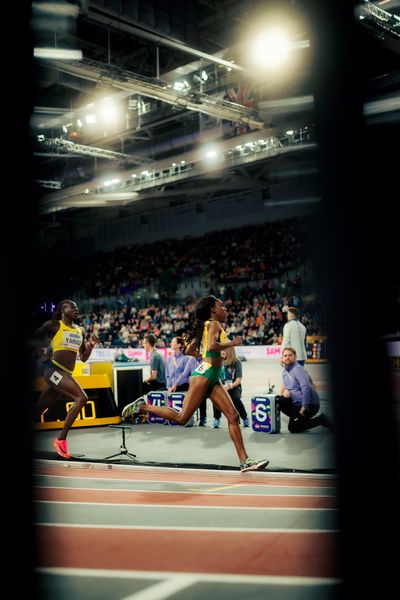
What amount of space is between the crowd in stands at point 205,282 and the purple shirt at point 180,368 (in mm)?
14264

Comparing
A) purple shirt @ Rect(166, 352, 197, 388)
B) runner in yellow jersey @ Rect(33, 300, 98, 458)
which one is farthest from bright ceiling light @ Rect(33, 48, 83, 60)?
runner in yellow jersey @ Rect(33, 300, 98, 458)

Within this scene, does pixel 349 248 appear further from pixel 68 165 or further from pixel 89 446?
pixel 68 165

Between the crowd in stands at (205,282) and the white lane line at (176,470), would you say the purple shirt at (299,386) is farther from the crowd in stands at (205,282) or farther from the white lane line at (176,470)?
the crowd in stands at (205,282)

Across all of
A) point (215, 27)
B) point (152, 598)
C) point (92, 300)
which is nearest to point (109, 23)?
point (215, 27)

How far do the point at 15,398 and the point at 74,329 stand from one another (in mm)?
5735

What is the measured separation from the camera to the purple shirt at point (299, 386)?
26.7 feet

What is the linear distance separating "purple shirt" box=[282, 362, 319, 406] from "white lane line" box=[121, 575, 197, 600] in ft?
18.5

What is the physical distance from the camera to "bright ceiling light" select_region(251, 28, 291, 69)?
16.9 metres

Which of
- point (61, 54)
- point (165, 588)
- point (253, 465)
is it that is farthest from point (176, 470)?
point (61, 54)

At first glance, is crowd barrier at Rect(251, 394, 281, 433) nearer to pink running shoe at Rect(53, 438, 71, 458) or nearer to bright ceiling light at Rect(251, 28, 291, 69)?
pink running shoe at Rect(53, 438, 71, 458)

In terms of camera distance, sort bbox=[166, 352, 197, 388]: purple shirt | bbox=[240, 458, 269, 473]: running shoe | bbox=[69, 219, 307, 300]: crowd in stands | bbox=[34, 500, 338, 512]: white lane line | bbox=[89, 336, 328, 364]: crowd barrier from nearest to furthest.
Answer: bbox=[34, 500, 338, 512]: white lane line → bbox=[240, 458, 269, 473]: running shoe → bbox=[166, 352, 197, 388]: purple shirt → bbox=[89, 336, 328, 364]: crowd barrier → bbox=[69, 219, 307, 300]: crowd in stands

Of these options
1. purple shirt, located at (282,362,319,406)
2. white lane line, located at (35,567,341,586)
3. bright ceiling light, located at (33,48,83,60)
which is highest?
bright ceiling light, located at (33,48,83,60)

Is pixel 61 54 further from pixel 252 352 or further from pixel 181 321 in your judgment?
pixel 181 321

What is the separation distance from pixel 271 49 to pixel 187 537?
16.7 metres
